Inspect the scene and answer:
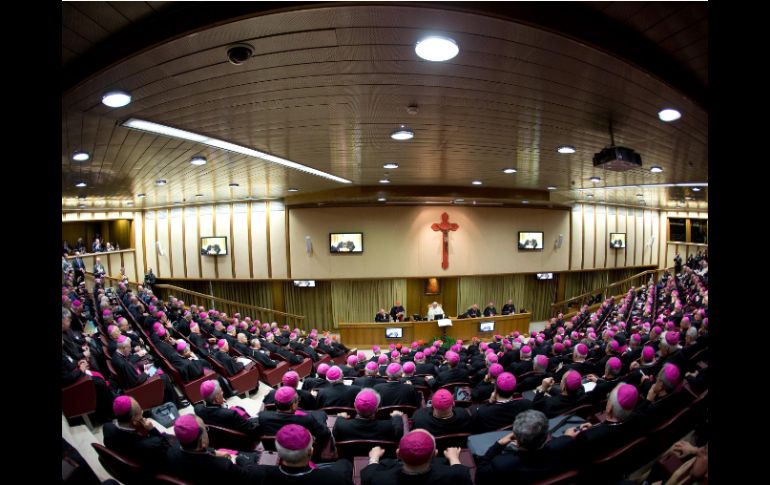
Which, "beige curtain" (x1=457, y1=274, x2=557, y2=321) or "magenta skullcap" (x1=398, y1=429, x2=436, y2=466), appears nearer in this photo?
"magenta skullcap" (x1=398, y1=429, x2=436, y2=466)

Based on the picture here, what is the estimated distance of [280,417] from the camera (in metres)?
3.62

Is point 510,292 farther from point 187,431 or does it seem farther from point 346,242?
point 187,431

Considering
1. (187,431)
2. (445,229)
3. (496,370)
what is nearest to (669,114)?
(496,370)

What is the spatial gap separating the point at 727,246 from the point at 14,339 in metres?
3.43

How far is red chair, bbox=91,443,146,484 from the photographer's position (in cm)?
266

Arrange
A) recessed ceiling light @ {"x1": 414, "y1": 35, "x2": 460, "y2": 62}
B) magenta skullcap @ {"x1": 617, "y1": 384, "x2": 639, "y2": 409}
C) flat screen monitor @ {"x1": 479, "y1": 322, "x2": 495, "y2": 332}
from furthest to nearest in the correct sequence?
1. flat screen monitor @ {"x1": 479, "y1": 322, "x2": 495, "y2": 332}
2. magenta skullcap @ {"x1": 617, "y1": 384, "x2": 639, "y2": 409}
3. recessed ceiling light @ {"x1": 414, "y1": 35, "x2": 460, "y2": 62}

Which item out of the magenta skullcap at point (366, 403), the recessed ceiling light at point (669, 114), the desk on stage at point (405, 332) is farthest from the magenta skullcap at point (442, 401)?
the desk on stage at point (405, 332)

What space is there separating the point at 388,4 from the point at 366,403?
3.21 metres

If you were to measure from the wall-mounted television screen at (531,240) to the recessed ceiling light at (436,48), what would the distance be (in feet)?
45.4

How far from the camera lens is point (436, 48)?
268 cm

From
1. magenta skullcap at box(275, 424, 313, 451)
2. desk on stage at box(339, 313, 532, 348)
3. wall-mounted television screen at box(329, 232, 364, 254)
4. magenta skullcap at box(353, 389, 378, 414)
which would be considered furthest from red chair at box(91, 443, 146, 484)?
wall-mounted television screen at box(329, 232, 364, 254)

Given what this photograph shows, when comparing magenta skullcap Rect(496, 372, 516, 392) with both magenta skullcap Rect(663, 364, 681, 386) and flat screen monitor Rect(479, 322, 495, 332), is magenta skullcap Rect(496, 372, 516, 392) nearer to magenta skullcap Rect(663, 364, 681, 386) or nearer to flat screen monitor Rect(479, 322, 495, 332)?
magenta skullcap Rect(663, 364, 681, 386)

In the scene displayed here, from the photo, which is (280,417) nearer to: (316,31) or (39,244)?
(39,244)

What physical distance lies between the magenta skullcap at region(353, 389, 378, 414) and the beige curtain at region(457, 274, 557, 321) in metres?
12.7
